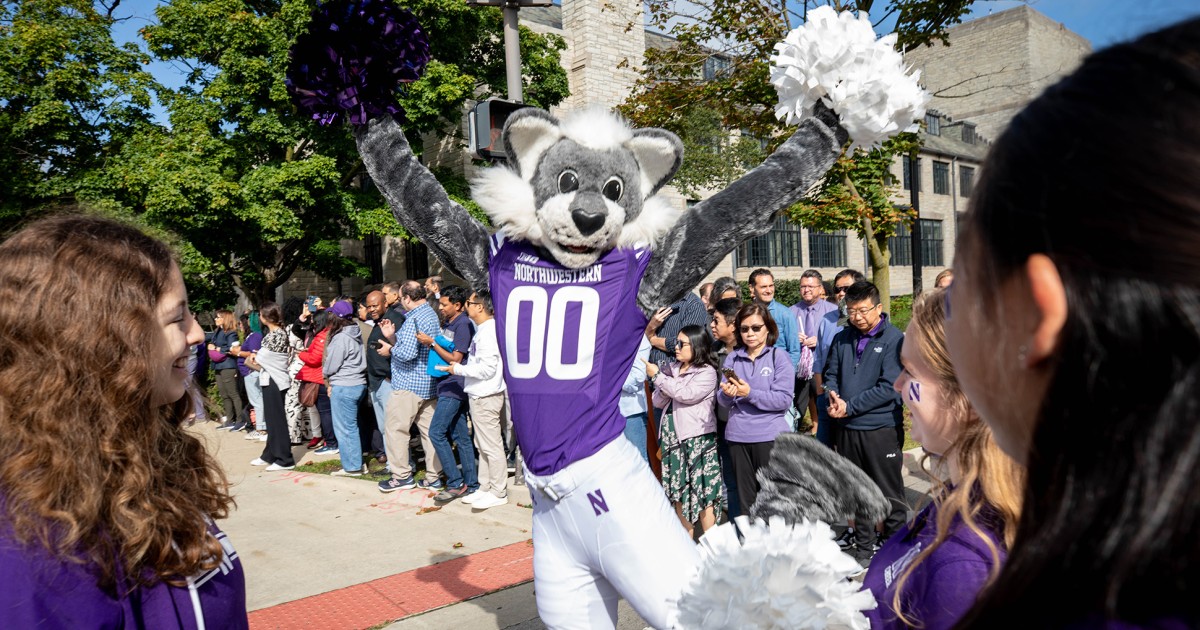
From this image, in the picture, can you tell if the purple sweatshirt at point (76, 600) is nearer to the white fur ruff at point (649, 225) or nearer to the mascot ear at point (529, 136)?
the white fur ruff at point (649, 225)

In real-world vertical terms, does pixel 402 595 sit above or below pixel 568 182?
below

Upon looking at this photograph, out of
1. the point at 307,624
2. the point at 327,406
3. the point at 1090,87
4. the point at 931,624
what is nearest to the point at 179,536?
the point at 931,624

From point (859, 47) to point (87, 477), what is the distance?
2.63 meters

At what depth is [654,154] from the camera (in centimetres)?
318

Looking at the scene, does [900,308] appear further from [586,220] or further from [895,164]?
[586,220]

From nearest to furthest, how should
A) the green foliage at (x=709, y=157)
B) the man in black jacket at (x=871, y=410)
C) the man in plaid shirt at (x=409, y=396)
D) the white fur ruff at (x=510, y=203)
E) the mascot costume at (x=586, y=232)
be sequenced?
the mascot costume at (x=586, y=232), the white fur ruff at (x=510, y=203), the man in black jacket at (x=871, y=410), the man in plaid shirt at (x=409, y=396), the green foliage at (x=709, y=157)

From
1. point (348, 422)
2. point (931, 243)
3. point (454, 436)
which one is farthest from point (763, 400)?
point (931, 243)

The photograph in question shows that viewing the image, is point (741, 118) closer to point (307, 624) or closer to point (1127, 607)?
point (307, 624)

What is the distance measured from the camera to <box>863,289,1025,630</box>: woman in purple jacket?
145 centimetres

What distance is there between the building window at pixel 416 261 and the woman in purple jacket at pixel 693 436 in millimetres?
19634

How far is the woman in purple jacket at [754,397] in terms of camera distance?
16.7ft

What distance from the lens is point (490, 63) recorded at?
1950 cm

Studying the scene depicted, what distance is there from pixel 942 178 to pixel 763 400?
127 ft

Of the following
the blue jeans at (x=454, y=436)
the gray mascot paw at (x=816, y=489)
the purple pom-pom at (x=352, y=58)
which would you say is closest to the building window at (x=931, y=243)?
the blue jeans at (x=454, y=436)
